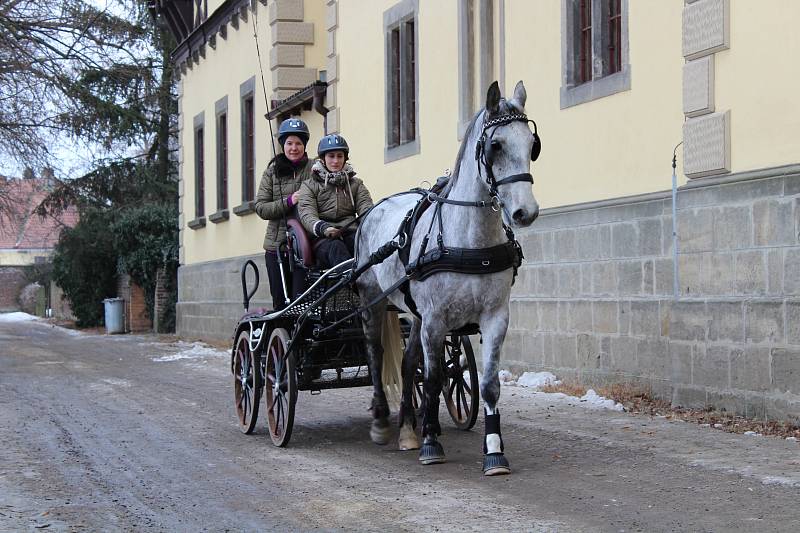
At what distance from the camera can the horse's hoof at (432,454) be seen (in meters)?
7.70

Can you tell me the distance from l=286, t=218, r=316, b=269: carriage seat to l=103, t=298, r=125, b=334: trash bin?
23.9m

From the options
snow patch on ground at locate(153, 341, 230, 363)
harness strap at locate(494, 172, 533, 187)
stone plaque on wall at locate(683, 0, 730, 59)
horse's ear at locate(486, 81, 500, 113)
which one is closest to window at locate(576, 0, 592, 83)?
stone plaque on wall at locate(683, 0, 730, 59)

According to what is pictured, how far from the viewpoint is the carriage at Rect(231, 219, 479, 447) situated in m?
8.91

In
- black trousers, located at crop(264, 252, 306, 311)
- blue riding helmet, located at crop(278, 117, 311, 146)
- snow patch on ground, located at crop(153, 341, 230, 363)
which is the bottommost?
snow patch on ground, located at crop(153, 341, 230, 363)

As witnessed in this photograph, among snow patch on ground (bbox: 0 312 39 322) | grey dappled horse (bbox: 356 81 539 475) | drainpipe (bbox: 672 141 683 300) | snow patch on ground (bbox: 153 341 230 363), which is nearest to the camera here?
grey dappled horse (bbox: 356 81 539 475)

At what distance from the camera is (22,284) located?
196 feet

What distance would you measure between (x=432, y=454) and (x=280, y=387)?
175 centimetres

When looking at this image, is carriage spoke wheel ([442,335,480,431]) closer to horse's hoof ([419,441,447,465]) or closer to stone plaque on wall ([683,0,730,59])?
horse's hoof ([419,441,447,465])

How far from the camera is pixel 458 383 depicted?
9.41 m

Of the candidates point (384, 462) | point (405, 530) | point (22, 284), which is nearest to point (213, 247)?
point (384, 462)

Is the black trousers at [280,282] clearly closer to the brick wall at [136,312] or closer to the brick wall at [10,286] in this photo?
the brick wall at [136,312]

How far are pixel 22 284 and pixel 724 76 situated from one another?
55.0 m

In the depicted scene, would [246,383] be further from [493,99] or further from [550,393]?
[493,99]

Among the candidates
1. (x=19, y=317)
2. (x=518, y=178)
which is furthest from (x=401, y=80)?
(x=19, y=317)
